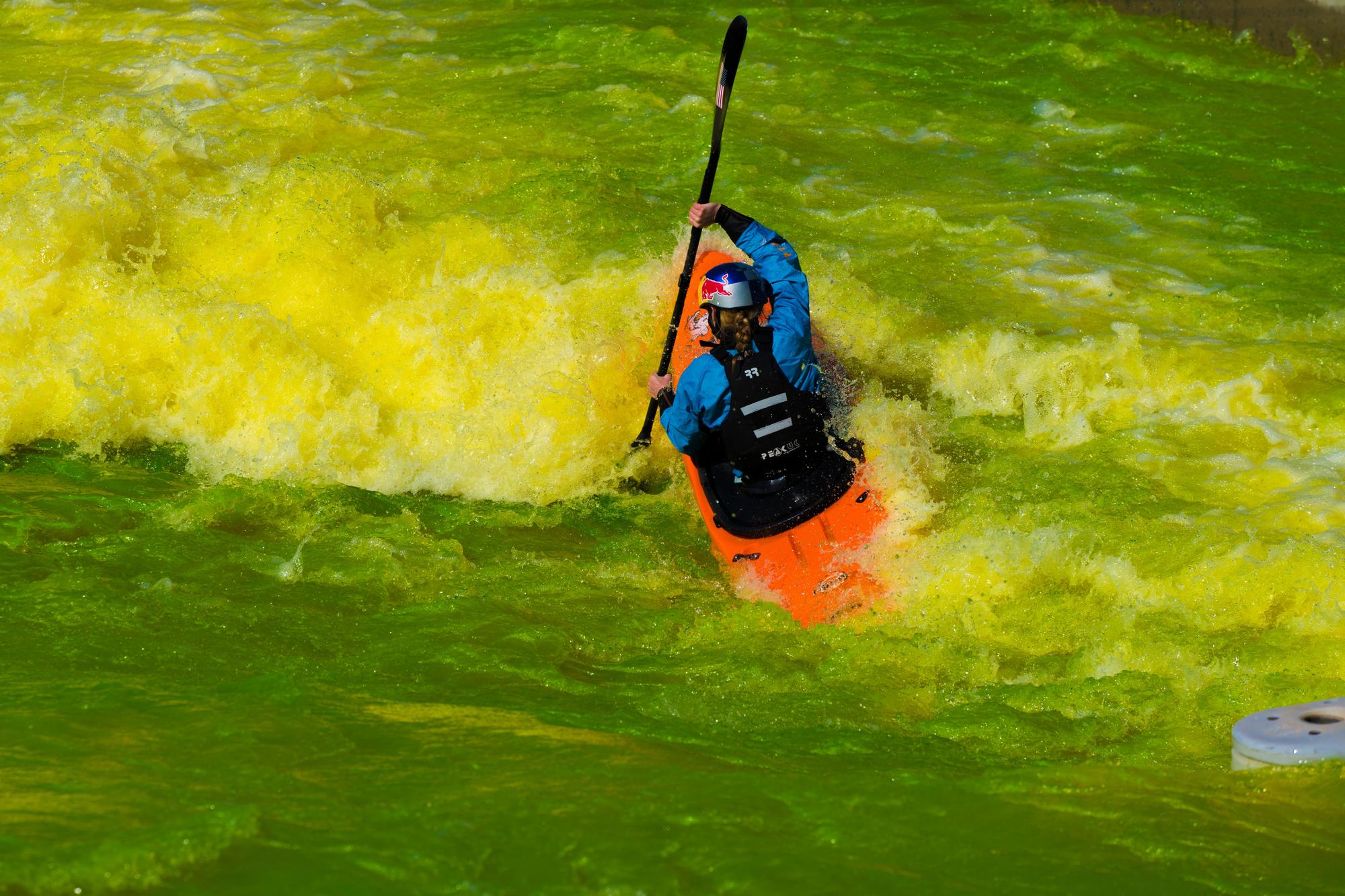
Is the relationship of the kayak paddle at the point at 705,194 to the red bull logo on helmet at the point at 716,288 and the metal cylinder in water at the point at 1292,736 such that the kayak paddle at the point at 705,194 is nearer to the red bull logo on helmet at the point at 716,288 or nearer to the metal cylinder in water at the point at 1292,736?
the red bull logo on helmet at the point at 716,288

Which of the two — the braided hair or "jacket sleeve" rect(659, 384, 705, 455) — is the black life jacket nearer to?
the braided hair

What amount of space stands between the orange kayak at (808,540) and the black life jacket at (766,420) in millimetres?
113

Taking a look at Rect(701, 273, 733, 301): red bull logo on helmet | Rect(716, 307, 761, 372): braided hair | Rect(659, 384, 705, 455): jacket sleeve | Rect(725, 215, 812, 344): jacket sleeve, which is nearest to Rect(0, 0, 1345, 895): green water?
Rect(659, 384, 705, 455): jacket sleeve

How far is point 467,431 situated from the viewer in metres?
6.54

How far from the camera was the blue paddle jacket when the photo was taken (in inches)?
209

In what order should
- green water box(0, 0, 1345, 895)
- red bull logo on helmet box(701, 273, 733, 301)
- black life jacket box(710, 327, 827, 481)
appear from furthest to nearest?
red bull logo on helmet box(701, 273, 733, 301)
black life jacket box(710, 327, 827, 481)
green water box(0, 0, 1345, 895)

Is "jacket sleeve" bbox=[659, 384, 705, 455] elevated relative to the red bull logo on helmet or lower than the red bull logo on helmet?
lower

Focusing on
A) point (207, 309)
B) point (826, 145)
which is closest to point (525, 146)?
point (826, 145)

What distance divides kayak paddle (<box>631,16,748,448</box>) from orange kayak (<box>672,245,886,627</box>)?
0.85m

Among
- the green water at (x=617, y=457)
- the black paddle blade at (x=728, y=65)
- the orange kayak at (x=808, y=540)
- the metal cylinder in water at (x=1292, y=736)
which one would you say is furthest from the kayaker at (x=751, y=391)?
the metal cylinder in water at (x=1292, y=736)

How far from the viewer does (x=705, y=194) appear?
6.22m

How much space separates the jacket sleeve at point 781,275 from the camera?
5.58 metres

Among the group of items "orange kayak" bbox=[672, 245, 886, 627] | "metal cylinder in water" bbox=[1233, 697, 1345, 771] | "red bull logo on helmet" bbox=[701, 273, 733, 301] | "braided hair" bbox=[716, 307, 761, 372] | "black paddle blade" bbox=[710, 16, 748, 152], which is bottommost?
"orange kayak" bbox=[672, 245, 886, 627]

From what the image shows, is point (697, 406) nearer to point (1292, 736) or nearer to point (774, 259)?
point (774, 259)
